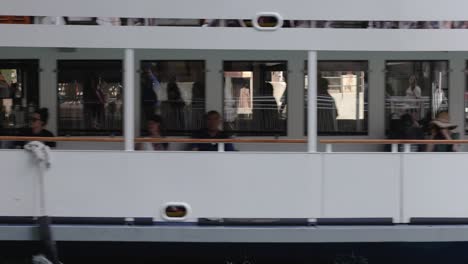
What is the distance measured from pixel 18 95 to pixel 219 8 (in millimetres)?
2824

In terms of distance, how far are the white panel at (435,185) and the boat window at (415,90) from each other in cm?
146

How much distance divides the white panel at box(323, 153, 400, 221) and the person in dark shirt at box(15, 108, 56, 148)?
9.51ft

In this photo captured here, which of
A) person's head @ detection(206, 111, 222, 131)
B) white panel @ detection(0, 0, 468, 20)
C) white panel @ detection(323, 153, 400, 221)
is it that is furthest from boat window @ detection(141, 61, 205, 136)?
white panel @ detection(323, 153, 400, 221)

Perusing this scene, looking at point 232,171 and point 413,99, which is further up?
point 413,99

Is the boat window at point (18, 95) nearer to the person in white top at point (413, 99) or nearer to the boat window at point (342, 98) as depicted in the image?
the boat window at point (342, 98)

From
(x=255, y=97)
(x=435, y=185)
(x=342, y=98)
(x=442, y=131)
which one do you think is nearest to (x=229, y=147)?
(x=255, y=97)

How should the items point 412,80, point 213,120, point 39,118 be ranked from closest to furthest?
point 213,120, point 39,118, point 412,80

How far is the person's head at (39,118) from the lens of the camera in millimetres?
6973

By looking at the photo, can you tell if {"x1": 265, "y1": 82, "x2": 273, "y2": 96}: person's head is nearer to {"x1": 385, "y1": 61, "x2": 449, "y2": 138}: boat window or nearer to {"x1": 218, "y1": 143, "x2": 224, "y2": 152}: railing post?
{"x1": 385, "y1": 61, "x2": 449, "y2": 138}: boat window

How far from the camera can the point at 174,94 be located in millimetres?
7547

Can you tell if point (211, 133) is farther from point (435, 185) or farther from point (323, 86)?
point (435, 185)

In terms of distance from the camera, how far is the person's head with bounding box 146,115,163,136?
701 cm

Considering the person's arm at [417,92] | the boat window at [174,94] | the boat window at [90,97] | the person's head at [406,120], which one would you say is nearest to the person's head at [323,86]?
the person's head at [406,120]
